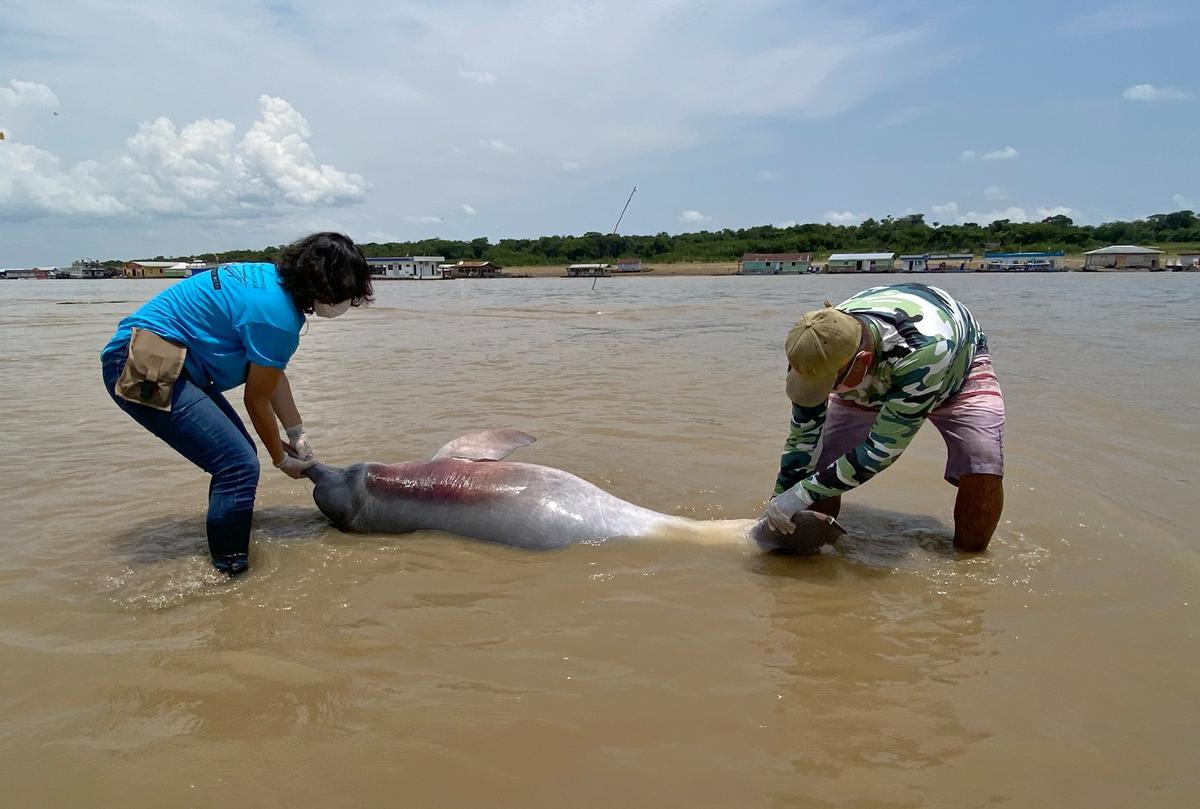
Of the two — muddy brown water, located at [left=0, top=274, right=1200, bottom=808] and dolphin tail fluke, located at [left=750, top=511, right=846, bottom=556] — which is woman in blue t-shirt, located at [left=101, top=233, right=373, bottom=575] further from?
dolphin tail fluke, located at [left=750, top=511, right=846, bottom=556]

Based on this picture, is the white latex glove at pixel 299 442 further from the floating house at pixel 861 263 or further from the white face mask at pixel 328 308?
the floating house at pixel 861 263

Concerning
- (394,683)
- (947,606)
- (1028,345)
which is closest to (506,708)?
(394,683)

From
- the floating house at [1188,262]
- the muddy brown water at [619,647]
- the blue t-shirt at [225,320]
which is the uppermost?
the floating house at [1188,262]

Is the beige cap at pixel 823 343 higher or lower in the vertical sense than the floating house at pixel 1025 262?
lower

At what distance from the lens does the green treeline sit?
95750mm

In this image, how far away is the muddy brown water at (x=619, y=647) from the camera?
238 centimetres

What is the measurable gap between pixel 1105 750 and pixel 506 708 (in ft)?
6.98

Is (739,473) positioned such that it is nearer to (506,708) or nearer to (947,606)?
(947,606)

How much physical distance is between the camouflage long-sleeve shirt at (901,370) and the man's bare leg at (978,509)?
1.72 ft

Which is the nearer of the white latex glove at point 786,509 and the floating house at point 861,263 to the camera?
the white latex glove at point 786,509

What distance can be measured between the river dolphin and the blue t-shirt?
1211 mm

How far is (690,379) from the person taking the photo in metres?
10.6

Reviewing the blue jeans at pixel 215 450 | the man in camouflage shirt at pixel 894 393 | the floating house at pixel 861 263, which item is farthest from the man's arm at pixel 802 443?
the floating house at pixel 861 263

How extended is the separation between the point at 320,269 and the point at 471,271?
92.5 m
